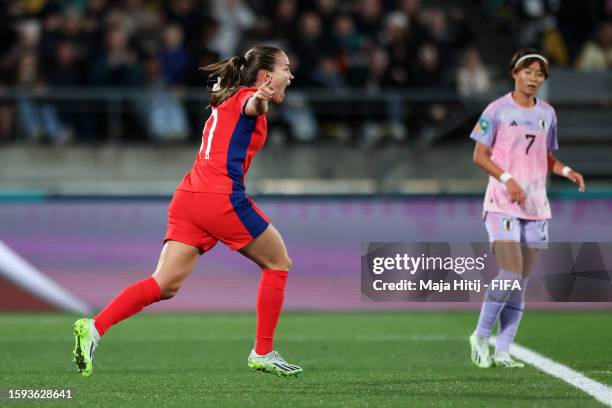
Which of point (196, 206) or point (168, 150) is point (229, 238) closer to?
point (196, 206)

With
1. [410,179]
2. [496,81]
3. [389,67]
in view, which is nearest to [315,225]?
[410,179]

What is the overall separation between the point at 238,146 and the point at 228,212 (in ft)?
1.28

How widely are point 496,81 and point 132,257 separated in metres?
5.86

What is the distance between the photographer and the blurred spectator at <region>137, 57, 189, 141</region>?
632 inches

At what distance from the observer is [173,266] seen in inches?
297

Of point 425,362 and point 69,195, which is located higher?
point 69,195

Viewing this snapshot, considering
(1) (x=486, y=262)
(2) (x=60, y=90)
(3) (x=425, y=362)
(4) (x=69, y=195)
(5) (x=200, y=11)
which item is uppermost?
(5) (x=200, y=11)

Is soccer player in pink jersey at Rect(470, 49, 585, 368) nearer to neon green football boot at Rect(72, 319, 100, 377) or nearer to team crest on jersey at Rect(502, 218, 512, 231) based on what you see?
team crest on jersey at Rect(502, 218, 512, 231)

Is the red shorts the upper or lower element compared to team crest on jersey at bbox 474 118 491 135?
lower

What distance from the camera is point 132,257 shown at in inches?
569

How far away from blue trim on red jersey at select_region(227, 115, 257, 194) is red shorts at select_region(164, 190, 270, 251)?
108 mm

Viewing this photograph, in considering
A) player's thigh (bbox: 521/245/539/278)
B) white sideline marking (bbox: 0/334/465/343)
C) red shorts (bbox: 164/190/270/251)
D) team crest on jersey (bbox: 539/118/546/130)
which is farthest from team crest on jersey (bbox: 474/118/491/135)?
white sideline marking (bbox: 0/334/465/343)

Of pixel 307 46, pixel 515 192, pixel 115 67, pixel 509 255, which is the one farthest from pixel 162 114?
pixel 515 192

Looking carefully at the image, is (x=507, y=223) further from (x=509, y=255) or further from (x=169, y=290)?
(x=169, y=290)
